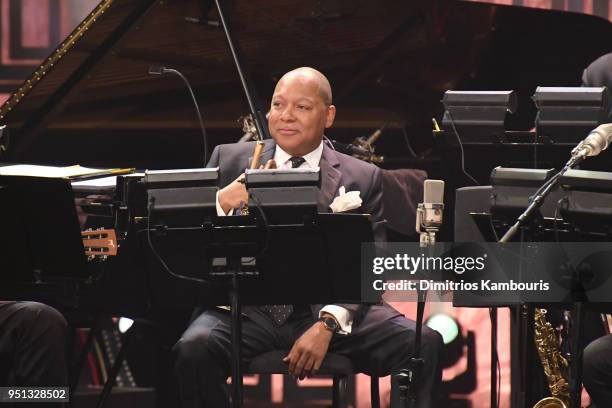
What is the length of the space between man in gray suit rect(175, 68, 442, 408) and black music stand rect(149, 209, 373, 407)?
320 mm

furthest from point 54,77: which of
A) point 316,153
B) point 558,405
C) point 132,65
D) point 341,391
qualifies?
point 558,405

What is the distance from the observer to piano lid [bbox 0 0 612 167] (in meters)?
5.66

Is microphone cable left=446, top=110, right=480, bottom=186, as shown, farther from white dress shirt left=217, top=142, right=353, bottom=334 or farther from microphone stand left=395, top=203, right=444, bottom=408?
white dress shirt left=217, top=142, right=353, bottom=334

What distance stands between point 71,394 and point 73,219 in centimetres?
82

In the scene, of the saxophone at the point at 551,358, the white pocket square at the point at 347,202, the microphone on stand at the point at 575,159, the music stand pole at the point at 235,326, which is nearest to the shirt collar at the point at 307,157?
the white pocket square at the point at 347,202

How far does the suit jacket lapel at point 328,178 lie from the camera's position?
4.23 m

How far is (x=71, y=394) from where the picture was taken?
416 cm

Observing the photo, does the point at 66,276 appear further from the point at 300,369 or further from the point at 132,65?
the point at 132,65

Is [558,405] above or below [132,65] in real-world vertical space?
below

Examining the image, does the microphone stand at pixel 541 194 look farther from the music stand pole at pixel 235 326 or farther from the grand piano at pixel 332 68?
the grand piano at pixel 332 68

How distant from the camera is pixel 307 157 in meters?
4.37

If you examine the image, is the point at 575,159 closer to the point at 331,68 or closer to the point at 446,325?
the point at 446,325

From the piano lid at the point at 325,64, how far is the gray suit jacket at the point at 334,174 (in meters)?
1.44

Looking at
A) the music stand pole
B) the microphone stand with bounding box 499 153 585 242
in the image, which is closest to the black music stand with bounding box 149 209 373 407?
the music stand pole
